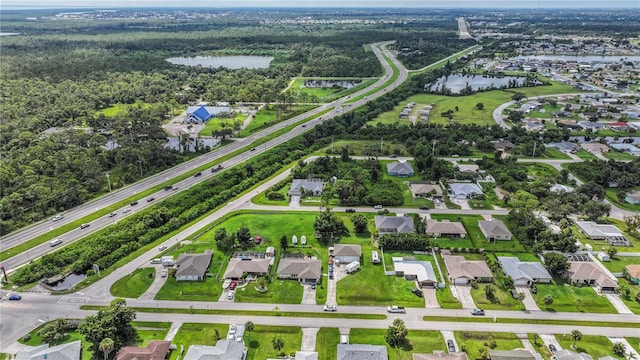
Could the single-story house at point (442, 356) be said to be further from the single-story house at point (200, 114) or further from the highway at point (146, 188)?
the single-story house at point (200, 114)

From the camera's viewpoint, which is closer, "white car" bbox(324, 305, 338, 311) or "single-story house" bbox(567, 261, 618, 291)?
"white car" bbox(324, 305, 338, 311)

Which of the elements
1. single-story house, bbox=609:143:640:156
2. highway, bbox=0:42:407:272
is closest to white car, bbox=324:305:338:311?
highway, bbox=0:42:407:272

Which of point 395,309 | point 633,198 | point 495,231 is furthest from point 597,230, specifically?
point 395,309

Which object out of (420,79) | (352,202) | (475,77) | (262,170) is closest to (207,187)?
(262,170)

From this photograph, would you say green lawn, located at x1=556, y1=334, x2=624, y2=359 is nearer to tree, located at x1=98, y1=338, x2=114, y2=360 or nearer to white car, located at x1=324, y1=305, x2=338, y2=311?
white car, located at x1=324, y1=305, x2=338, y2=311

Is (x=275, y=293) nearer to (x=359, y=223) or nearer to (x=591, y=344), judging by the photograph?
(x=359, y=223)

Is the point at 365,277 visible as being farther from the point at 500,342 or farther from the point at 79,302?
the point at 79,302
